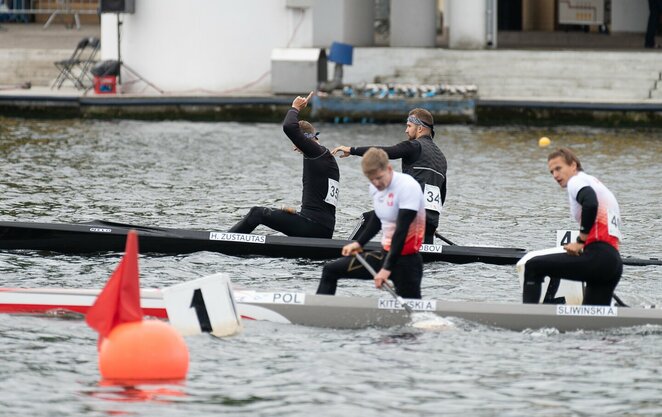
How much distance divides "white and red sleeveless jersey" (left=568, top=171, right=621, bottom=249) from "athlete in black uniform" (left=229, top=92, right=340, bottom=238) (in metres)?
4.01

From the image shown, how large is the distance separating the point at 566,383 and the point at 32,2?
34568 mm

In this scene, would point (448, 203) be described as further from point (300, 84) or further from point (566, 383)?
point (300, 84)

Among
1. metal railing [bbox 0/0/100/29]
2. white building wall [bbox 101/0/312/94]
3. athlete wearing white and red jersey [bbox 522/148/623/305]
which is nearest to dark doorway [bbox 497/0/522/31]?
white building wall [bbox 101/0/312/94]

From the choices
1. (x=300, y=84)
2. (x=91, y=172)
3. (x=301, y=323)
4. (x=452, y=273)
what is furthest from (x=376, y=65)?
(x=301, y=323)

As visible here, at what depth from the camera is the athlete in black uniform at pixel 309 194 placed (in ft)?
50.8

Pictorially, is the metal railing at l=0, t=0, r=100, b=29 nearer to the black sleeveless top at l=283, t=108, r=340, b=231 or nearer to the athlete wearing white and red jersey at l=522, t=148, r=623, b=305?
the black sleeveless top at l=283, t=108, r=340, b=231

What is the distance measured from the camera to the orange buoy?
35.0ft

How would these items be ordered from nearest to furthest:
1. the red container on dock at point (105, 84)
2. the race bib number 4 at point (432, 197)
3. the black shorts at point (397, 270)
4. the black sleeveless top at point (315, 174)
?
the black shorts at point (397, 270)
the black sleeveless top at point (315, 174)
the race bib number 4 at point (432, 197)
the red container on dock at point (105, 84)

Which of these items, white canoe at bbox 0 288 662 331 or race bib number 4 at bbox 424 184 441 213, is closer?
white canoe at bbox 0 288 662 331

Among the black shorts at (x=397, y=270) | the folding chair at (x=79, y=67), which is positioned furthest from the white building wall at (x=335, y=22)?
the black shorts at (x=397, y=270)

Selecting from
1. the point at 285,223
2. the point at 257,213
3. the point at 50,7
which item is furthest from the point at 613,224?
the point at 50,7

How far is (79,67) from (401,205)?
25320 millimetres

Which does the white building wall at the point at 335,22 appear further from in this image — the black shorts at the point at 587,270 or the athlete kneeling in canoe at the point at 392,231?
the athlete kneeling in canoe at the point at 392,231

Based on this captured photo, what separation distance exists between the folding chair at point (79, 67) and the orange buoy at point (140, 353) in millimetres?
24468
